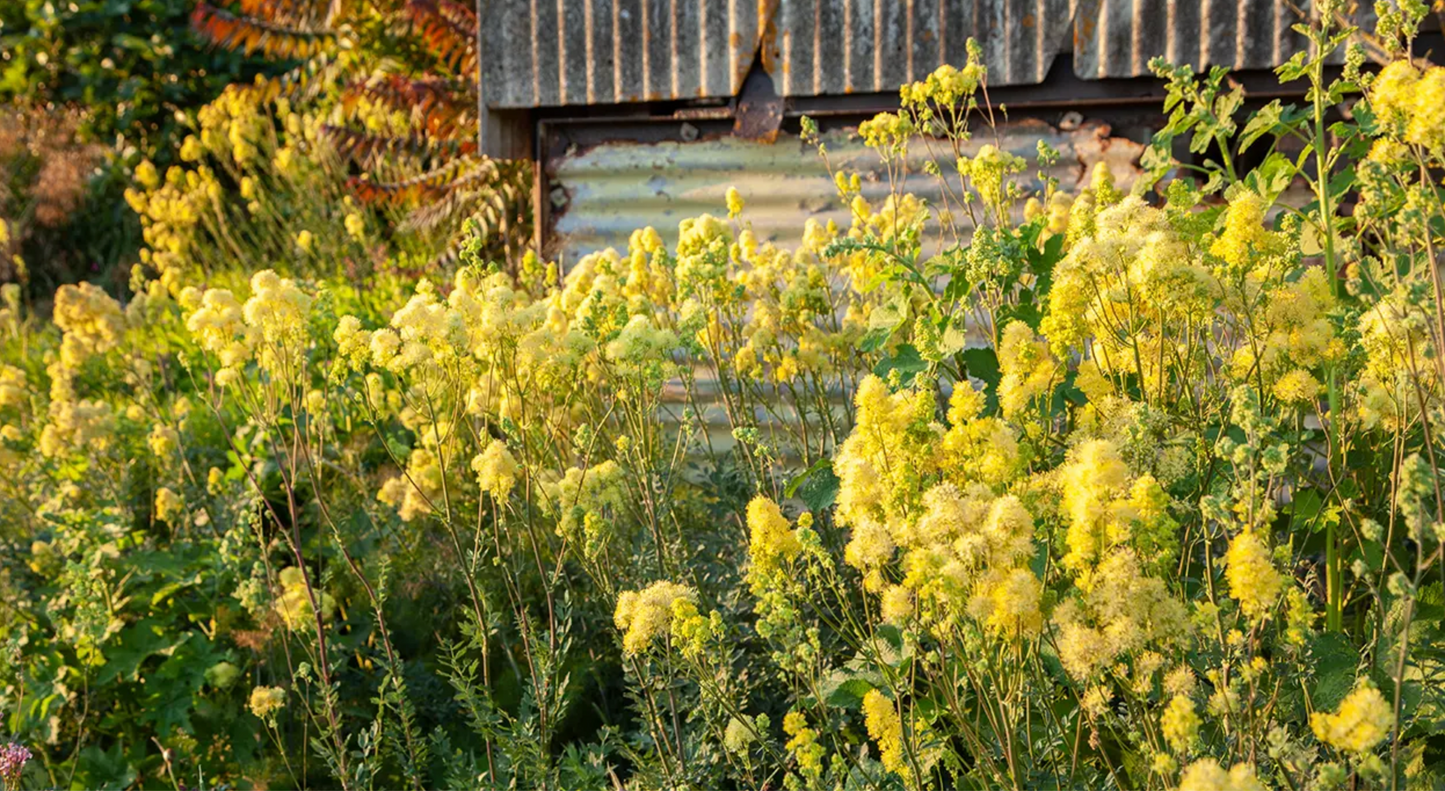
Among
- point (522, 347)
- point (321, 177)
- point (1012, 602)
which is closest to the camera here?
point (1012, 602)

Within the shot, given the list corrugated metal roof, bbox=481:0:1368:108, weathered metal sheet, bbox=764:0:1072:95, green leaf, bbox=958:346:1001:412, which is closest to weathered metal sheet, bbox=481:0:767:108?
corrugated metal roof, bbox=481:0:1368:108

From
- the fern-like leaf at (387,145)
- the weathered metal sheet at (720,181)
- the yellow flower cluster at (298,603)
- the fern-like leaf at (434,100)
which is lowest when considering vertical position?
the yellow flower cluster at (298,603)

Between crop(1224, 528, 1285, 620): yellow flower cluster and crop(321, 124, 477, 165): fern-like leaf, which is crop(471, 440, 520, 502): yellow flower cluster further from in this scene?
crop(321, 124, 477, 165): fern-like leaf

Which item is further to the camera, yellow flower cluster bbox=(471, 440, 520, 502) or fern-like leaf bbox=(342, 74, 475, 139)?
fern-like leaf bbox=(342, 74, 475, 139)

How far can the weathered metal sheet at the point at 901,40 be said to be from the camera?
470 centimetres

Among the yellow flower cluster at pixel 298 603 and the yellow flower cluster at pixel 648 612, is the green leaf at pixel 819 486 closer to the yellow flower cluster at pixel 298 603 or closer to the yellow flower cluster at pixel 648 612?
the yellow flower cluster at pixel 648 612

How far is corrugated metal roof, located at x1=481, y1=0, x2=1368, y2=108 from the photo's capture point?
454cm

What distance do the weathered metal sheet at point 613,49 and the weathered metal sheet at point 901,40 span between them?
0.17 metres


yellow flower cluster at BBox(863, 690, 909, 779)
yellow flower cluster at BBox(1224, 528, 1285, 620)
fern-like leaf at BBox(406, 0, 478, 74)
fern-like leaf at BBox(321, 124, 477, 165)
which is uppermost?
fern-like leaf at BBox(406, 0, 478, 74)

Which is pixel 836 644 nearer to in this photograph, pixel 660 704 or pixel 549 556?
pixel 660 704

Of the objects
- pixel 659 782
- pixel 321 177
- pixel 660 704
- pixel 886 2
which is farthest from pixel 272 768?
pixel 321 177

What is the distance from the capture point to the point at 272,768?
10.8 feet

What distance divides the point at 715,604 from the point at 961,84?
52.2 inches

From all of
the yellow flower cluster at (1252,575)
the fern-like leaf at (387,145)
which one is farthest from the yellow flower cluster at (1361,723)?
the fern-like leaf at (387,145)
